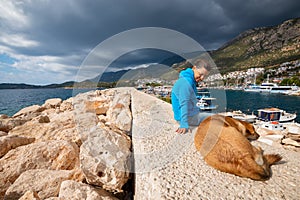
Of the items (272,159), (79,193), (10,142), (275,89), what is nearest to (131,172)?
(79,193)

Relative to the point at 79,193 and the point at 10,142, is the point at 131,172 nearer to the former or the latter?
the point at 79,193

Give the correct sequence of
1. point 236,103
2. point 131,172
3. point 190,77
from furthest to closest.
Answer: point 236,103, point 190,77, point 131,172

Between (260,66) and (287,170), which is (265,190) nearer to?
(287,170)

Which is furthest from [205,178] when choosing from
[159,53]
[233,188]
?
[159,53]

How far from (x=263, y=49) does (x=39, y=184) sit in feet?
516

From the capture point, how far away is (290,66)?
95.7 meters

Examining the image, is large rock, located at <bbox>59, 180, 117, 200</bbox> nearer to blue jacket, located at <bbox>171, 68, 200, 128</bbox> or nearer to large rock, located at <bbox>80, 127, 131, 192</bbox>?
large rock, located at <bbox>80, 127, 131, 192</bbox>

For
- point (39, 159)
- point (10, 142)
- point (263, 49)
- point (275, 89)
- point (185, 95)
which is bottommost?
point (275, 89)

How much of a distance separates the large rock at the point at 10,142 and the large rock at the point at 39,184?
4.50ft

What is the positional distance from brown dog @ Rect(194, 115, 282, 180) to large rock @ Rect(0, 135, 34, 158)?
12.4 ft

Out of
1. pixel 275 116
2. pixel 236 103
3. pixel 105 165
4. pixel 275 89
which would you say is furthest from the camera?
pixel 275 89

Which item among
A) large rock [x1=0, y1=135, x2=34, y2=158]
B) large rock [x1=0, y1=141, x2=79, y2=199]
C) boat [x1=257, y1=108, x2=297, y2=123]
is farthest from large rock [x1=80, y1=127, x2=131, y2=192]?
boat [x1=257, y1=108, x2=297, y2=123]

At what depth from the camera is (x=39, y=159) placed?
2797mm

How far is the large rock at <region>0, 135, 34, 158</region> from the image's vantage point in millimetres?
3203
